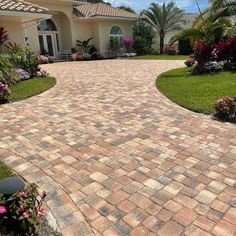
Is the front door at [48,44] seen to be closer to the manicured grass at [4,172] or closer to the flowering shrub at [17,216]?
the manicured grass at [4,172]

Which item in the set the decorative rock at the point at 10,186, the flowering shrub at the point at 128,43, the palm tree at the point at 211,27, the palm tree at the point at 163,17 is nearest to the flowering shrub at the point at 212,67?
the palm tree at the point at 211,27

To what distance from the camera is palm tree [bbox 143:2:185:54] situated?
3272 centimetres

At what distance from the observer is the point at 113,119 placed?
299 inches

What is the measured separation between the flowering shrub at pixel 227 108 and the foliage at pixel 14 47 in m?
10.5

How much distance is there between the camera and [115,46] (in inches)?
1138

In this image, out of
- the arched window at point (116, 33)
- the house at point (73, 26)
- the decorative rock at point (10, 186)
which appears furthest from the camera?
the arched window at point (116, 33)

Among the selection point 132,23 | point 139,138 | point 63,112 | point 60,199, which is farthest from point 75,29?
point 60,199

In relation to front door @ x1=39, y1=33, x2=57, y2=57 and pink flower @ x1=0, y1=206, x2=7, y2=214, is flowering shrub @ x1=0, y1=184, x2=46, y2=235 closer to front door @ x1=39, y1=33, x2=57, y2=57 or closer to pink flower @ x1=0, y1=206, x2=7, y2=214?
pink flower @ x1=0, y1=206, x2=7, y2=214

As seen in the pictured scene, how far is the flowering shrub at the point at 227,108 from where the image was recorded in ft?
24.3

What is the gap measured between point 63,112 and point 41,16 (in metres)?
8.71

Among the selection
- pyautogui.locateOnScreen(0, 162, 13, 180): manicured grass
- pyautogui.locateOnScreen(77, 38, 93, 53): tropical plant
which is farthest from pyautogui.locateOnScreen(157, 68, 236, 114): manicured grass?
pyautogui.locateOnScreen(77, 38, 93, 53): tropical plant

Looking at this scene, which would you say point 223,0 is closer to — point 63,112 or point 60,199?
point 63,112

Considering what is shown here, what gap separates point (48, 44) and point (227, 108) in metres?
22.7

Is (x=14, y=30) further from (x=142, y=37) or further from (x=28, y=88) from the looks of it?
(x=142, y=37)
